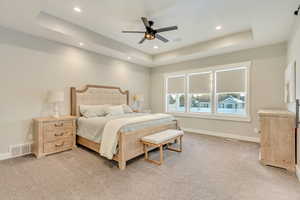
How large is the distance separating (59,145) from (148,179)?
7.62ft

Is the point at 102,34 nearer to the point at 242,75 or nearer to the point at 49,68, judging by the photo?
the point at 49,68

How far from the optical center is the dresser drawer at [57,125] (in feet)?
10.1

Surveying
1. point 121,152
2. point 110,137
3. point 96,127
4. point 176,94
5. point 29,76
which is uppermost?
point 29,76

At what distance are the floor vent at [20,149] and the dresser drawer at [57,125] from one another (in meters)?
0.62

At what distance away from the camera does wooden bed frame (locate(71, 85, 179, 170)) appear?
8.22 feet

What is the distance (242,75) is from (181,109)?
241 cm

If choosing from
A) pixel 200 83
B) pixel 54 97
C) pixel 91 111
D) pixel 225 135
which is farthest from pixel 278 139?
pixel 54 97

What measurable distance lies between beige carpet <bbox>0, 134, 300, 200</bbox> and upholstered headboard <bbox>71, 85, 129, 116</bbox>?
152cm

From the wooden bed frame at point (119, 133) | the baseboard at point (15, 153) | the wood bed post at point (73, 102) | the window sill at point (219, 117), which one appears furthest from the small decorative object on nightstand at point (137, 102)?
the baseboard at point (15, 153)

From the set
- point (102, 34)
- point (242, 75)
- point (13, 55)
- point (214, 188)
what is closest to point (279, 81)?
point (242, 75)

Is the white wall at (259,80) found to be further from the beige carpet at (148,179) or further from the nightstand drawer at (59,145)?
the nightstand drawer at (59,145)

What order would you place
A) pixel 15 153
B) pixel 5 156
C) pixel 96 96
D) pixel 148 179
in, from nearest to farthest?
pixel 148 179 → pixel 5 156 → pixel 15 153 → pixel 96 96

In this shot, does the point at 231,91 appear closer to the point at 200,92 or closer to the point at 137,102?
the point at 200,92

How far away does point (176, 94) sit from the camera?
593cm
